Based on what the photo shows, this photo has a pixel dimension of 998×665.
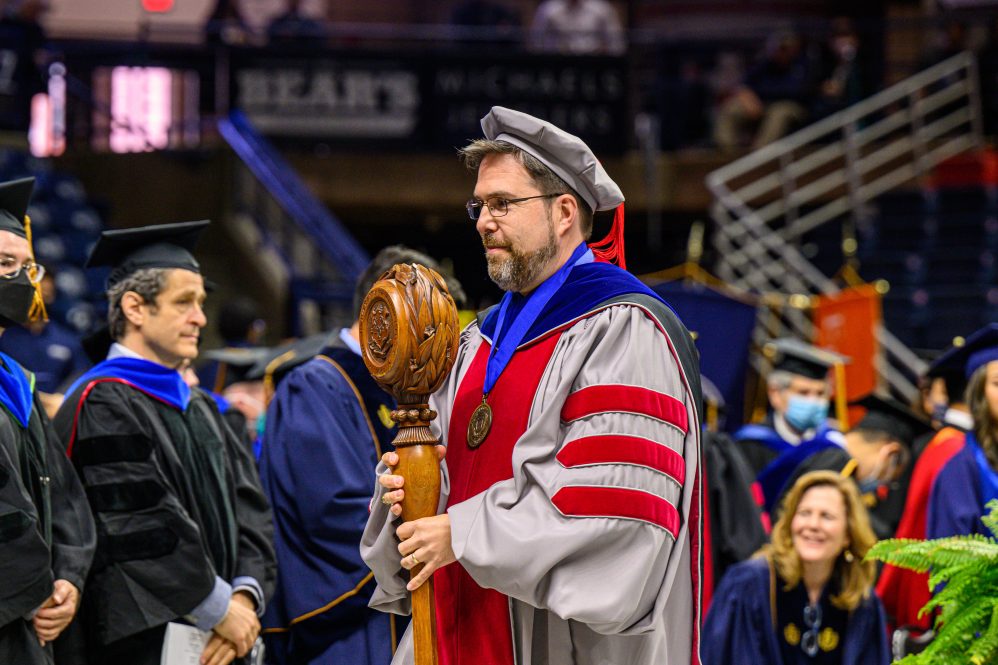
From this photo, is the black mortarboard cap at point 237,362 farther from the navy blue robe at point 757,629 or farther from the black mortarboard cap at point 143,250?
the navy blue robe at point 757,629

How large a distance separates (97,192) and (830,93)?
7.07 m

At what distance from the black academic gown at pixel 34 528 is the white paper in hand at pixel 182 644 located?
304 millimetres

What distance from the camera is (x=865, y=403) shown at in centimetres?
725

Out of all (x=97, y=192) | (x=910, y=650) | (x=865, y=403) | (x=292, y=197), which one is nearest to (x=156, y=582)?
(x=910, y=650)

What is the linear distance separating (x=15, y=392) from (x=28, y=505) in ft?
1.21

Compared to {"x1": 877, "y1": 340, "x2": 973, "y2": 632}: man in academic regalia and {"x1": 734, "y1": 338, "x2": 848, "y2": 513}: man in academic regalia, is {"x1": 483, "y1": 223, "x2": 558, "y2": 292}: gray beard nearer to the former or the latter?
{"x1": 877, "y1": 340, "x2": 973, "y2": 632}: man in academic regalia

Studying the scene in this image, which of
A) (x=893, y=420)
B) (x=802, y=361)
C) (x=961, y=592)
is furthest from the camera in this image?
(x=802, y=361)

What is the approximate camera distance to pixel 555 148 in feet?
10.8

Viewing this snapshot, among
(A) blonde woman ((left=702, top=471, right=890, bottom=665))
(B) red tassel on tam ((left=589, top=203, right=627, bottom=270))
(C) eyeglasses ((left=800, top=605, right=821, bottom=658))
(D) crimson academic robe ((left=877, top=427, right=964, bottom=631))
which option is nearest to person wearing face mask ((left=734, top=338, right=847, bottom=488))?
(D) crimson academic robe ((left=877, top=427, right=964, bottom=631))

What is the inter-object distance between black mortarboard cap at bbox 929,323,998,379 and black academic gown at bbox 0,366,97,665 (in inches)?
137

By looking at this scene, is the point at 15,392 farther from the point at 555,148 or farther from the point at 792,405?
Result: the point at 792,405

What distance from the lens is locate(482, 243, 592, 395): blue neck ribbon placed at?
3.34 m

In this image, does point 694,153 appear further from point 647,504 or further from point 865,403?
point 647,504

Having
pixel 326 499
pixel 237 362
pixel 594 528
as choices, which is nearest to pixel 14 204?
pixel 326 499
